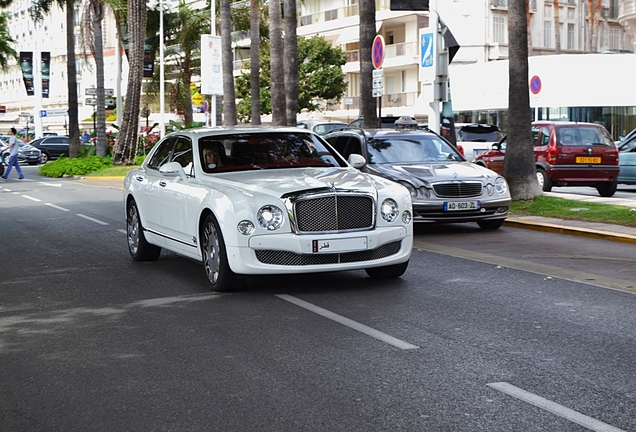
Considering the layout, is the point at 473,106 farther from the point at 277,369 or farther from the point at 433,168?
the point at 277,369

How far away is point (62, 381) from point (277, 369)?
4.46 ft

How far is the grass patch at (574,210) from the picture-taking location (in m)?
16.0

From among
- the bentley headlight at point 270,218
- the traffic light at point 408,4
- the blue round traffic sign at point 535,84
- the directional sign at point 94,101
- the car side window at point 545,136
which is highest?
the traffic light at point 408,4

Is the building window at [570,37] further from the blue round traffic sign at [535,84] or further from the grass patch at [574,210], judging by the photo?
the grass patch at [574,210]

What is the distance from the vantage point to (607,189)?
75.7 feet

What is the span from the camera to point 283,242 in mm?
9523

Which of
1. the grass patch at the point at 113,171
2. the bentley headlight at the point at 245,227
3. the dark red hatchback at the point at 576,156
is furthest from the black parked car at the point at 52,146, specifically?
the bentley headlight at the point at 245,227

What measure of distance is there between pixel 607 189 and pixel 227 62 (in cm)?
1815

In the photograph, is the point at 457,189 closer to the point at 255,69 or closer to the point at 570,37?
the point at 255,69

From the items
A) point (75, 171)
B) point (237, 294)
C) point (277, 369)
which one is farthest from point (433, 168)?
point (75, 171)

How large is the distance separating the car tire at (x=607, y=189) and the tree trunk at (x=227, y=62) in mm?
17633

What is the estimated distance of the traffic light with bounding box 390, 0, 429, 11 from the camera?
801 inches

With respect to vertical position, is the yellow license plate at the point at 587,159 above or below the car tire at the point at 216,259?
above

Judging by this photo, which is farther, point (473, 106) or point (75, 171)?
point (473, 106)
